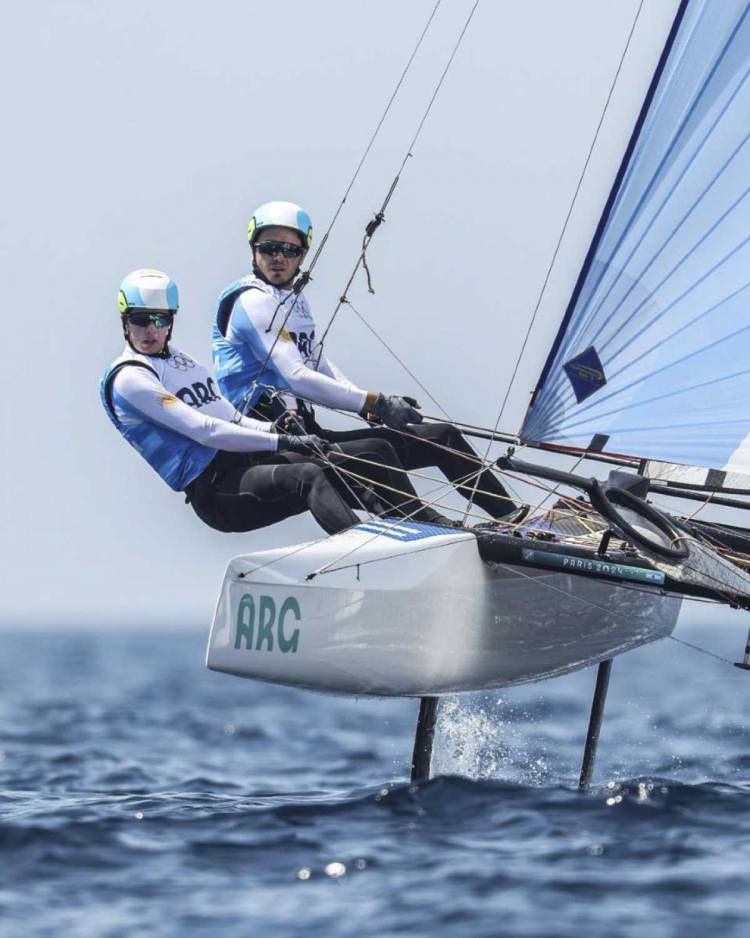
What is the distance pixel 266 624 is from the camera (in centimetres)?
706

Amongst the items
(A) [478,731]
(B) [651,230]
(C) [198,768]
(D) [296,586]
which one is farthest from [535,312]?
(C) [198,768]

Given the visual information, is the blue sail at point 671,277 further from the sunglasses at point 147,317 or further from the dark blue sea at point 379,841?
the sunglasses at point 147,317

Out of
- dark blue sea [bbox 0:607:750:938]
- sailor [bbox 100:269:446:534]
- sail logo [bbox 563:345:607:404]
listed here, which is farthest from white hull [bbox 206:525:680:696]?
sail logo [bbox 563:345:607:404]

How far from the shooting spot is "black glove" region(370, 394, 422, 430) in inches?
296

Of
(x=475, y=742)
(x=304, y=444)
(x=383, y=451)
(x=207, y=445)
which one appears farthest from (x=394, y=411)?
(x=475, y=742)

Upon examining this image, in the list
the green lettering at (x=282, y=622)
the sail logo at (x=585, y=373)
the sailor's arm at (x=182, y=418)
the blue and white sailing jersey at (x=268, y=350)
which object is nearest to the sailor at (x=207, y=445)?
the sailor's arm at (x=182, y=418)

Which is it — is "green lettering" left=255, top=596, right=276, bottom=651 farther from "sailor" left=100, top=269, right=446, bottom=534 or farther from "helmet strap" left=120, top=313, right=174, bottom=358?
"helmet strap" left=120, top=313, right=174, bottom=358

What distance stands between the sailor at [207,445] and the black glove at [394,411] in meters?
0.13

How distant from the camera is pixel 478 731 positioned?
336 inches

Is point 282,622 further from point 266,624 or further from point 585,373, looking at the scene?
point 585,373

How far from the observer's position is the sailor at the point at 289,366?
761cm

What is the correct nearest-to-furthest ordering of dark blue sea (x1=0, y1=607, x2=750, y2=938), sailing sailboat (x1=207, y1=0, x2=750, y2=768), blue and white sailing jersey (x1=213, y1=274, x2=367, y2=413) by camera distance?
dark blue sea (x1=0, y1=607, x2=750, y2=938) → sailing sailboat (x1=207, y1=0, x2=750, y2=768) → blue and white sailing jersey (x1=213, y1=274, x2=367, y2=413)

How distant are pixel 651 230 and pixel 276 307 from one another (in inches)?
61.4

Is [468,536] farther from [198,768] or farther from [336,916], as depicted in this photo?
[198,768]
